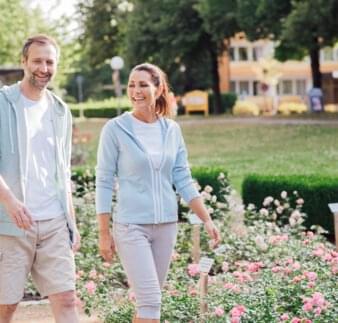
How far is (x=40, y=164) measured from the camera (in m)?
4.73

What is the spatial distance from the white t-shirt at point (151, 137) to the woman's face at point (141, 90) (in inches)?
3.5

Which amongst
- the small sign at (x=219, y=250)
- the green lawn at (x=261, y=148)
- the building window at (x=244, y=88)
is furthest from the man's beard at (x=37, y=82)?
the building window at (x=244, y=88)

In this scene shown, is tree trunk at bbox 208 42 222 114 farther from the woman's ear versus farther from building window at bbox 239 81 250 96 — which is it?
the woman's ear

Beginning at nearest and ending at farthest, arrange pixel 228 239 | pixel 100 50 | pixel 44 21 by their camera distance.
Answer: pixel 228 239 < pixel 44 21 < pixel 100 50

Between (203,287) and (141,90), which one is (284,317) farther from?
(141,90)

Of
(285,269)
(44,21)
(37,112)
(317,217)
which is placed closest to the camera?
(37,112)

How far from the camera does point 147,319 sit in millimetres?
4793

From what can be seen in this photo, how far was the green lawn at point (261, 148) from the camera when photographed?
18.5 meters

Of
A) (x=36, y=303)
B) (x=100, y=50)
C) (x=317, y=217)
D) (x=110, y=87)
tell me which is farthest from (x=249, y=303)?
(x=110, y=87)

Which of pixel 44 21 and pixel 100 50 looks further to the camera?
pixel 100 50

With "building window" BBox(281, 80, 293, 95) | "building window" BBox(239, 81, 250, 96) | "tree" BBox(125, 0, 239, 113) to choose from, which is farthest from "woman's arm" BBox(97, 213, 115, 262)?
"building window" BBox(281, 80, 293, 95)

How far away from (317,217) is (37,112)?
621cm

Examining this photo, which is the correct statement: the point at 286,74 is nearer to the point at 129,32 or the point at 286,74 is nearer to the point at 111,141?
the point at 129,32

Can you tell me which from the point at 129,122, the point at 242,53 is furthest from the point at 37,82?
the point at 242,53
